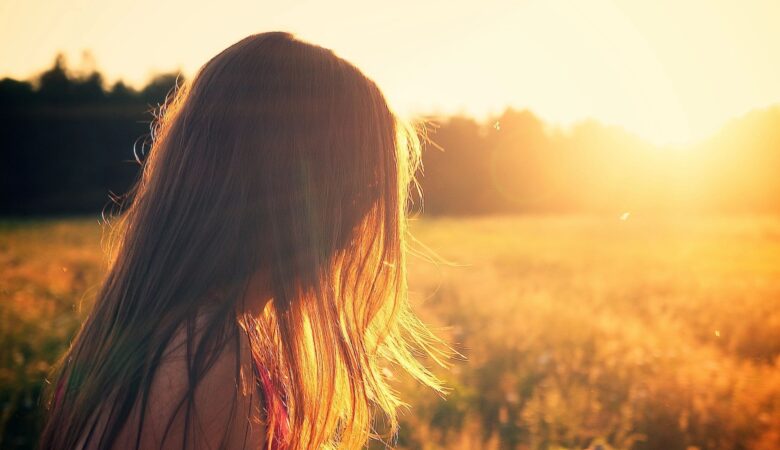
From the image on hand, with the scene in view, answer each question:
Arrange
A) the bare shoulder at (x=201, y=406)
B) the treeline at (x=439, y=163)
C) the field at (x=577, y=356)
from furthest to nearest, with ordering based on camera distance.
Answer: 1. the treeline at (x=439, y=163)
2. the field at (x=577, y=356)
3. the bare shoulder at (x=201, y=406)

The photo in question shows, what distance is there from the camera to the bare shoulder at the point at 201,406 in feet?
3.09

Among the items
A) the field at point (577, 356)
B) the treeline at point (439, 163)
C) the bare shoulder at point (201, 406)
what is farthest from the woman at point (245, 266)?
the treeline at point (439, 163)

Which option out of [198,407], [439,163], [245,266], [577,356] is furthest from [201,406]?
[439,163]

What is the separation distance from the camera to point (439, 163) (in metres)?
38.0

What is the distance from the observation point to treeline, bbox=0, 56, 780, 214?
121ft

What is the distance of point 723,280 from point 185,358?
402 inches

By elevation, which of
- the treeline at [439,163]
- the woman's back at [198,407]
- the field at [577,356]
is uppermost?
the treeline at [439,163]

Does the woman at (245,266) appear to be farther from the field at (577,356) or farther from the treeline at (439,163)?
the treeline at (439,163)

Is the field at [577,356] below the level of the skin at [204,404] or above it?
below

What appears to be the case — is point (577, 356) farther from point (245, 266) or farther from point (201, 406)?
point (201, 406)

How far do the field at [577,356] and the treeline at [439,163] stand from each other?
24.6m

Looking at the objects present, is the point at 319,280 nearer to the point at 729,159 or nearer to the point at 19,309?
the point at 19,309

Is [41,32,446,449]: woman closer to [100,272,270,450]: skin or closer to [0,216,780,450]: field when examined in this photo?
[100,272,270,450]: skin

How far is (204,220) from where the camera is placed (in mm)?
1103
